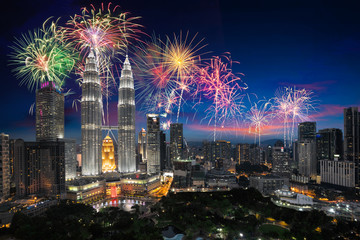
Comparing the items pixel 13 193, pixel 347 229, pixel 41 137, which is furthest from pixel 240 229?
pixel 41 137

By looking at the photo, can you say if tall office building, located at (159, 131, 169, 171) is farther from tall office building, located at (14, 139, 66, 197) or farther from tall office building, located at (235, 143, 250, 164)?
tall office building, located at (14, 139, 66, 197)

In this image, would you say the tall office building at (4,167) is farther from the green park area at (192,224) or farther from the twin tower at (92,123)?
the twin tower at (92,123)

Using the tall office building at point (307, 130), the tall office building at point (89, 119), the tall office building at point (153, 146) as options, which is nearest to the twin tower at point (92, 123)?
the tall office building at point (89, 119)

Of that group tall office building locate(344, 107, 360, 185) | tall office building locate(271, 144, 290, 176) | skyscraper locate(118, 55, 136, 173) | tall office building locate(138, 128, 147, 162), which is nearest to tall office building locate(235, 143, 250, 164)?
tall office building locate(271, 144, 290, 176)

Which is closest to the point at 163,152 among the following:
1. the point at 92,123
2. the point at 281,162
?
the point at 92,123

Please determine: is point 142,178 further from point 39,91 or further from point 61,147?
point 39,91

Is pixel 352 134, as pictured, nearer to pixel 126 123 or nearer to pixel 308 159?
pixel 308 159
